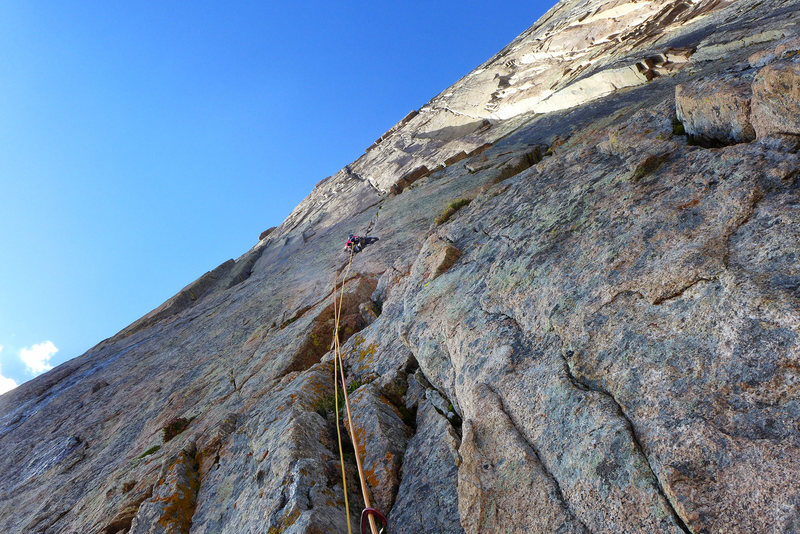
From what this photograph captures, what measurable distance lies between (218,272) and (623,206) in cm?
2900

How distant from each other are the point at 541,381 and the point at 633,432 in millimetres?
1207

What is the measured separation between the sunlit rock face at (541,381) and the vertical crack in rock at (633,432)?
2cm

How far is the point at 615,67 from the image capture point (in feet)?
69.7

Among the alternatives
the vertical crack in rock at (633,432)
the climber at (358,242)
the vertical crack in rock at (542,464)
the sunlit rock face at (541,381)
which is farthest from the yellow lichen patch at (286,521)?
the climber at (358,242)

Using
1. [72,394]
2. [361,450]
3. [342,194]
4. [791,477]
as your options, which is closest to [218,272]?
[342,194]

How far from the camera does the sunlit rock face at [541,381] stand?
3.72 metres

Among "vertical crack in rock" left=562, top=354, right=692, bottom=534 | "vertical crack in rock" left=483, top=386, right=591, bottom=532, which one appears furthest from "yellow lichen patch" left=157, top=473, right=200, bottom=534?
"vertical crack in rock" left=562, top=354, right=692, bottom=534

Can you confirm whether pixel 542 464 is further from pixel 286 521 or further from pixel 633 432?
pixel 286 521

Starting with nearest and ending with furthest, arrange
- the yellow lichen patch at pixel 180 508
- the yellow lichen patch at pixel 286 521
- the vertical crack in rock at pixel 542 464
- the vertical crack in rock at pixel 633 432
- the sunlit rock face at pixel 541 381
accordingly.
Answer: the vertical crack in rock at pixel 633 432 → the sunlit rock face at pixel 541 381 → the vertical crack in rock at pixel 542 464 → the yellow lichen patch at pixel 286 521 → the yellow lichen patch at pixel 180 508

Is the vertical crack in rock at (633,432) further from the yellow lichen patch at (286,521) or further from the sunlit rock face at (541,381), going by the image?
the yellow lichen patch at (286,521)

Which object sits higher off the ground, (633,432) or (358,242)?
(358,242)

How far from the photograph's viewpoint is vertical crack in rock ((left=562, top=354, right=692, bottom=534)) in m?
3.39

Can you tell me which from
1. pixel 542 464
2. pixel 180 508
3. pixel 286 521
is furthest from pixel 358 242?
pixel 542 464

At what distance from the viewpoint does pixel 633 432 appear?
13.2 feet
